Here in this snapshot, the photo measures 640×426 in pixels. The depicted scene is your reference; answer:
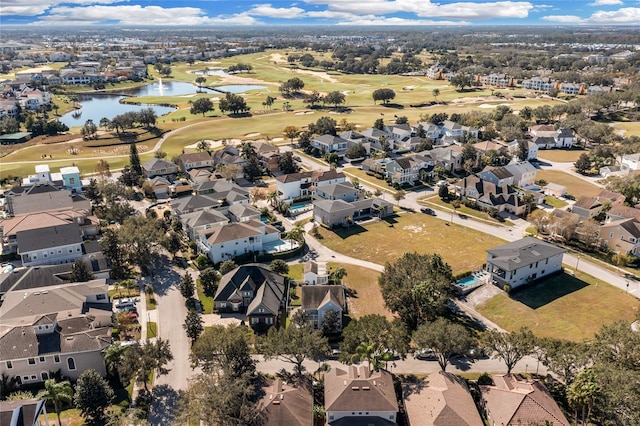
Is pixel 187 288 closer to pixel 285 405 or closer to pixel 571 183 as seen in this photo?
pixel 285 405

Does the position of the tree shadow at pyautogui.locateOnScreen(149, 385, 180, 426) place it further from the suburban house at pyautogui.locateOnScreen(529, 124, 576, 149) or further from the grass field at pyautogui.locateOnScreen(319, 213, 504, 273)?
the suburban house at pyautogui.locateOnScreen(529, 124, 576, 149)

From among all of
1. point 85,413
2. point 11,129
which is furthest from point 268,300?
point 11,129

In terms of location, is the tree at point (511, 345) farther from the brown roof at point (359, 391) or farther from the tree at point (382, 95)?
the tree at point (382, 95)

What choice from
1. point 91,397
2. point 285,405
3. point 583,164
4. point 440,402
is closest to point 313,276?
point 285,405

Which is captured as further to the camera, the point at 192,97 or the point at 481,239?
the point at 192,97

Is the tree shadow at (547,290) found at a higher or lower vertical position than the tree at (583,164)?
lower

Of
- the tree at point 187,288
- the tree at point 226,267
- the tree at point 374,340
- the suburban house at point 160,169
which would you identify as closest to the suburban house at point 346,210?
the tree at point 226,267

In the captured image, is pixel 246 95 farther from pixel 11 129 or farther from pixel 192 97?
pixel 11 129
